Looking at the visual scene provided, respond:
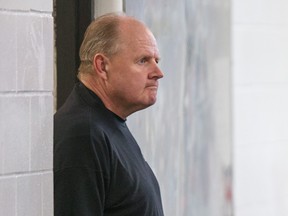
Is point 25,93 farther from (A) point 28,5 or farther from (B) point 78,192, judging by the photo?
(B) point 78,192

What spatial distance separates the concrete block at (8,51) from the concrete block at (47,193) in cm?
27

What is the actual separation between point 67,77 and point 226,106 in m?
0.95

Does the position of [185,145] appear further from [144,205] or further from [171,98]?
[144,205]

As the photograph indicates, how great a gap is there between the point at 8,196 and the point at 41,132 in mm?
201

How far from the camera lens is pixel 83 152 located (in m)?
2.72

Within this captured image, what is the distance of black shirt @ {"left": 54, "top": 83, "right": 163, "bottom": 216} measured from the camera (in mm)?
2678

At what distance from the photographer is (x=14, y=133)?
2271 mm

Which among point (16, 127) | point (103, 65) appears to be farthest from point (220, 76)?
point (16, 127)

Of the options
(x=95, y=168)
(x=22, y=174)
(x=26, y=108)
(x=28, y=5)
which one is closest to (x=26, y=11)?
(x=28, y=5)

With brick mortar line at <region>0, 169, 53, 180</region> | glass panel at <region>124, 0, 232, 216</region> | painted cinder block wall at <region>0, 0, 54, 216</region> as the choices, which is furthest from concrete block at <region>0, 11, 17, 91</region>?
glass panel at <region>124, 0, 232, 216</region>

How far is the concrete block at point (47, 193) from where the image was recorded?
7.80ft
